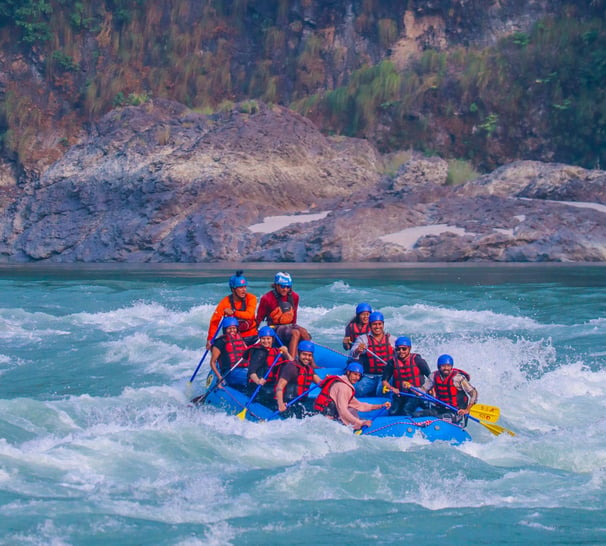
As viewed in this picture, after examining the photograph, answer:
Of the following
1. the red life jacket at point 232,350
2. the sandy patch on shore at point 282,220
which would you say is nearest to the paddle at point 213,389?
the red life jacket at point 232,350

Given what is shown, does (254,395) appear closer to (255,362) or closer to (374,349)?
(255,362)

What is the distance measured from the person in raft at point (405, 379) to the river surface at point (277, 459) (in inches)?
27.6

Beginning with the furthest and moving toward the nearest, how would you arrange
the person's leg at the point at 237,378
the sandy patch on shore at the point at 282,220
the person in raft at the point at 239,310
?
the sandy patch on shore at the point at 282,220 → the person in raft at the point at 239,310 → the person's leg at the point at 237,378

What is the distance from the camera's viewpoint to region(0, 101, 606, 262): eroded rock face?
30812mm

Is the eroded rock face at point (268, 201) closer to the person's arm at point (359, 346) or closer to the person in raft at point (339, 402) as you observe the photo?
the person's arm at point (359, 346)

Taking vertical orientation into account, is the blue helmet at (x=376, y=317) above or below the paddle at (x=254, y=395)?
above

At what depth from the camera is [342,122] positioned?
43.8m

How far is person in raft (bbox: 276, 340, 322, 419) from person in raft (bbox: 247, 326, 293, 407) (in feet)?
1.01

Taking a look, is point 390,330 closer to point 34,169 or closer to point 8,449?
point 8,449

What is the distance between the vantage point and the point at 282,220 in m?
35.2

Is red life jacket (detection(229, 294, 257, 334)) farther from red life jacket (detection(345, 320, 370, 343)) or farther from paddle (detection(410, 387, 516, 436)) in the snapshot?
paddle (detection(410, 387, 516, 436))

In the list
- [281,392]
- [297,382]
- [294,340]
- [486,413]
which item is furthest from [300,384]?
[486,413]

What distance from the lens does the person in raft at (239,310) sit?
11500 millimetres

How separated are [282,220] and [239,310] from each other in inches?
933
